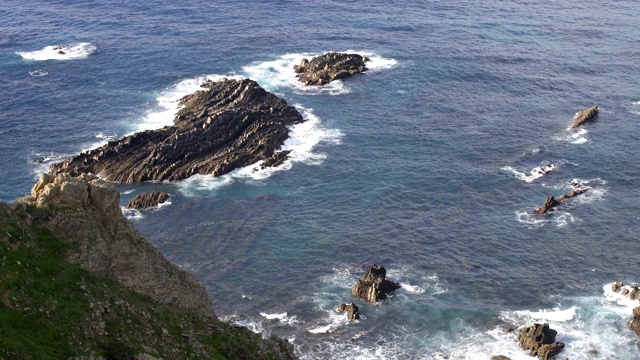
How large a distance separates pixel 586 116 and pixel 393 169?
136 ft

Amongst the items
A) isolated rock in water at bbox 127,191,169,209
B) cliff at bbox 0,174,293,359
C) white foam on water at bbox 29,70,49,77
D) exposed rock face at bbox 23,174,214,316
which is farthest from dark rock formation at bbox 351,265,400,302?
white foam on water at bbox 29,70,49,77

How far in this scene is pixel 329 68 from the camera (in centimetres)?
16488

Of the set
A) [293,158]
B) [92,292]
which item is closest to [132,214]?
[293,158]

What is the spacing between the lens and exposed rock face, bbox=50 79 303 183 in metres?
123

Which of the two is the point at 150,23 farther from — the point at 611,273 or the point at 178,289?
the point at 178,289

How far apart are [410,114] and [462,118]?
32.5 feet

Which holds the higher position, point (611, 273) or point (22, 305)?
point (22, 305)

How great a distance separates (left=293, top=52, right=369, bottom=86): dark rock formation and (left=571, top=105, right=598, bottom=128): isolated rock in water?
156ft

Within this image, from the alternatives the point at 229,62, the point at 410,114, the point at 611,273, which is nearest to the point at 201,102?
the point at 229,62

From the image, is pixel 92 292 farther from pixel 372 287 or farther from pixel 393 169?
pixel 393 169

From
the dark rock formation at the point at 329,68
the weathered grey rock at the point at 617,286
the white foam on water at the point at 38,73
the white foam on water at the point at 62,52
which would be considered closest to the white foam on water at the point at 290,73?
the dark rock formation at the point at 329,68

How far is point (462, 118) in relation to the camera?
145750mm

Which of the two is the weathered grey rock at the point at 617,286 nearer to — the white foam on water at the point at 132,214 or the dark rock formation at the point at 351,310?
the dark rock formation at the point at 351,310

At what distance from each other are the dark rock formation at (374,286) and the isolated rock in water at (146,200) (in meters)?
36.1
